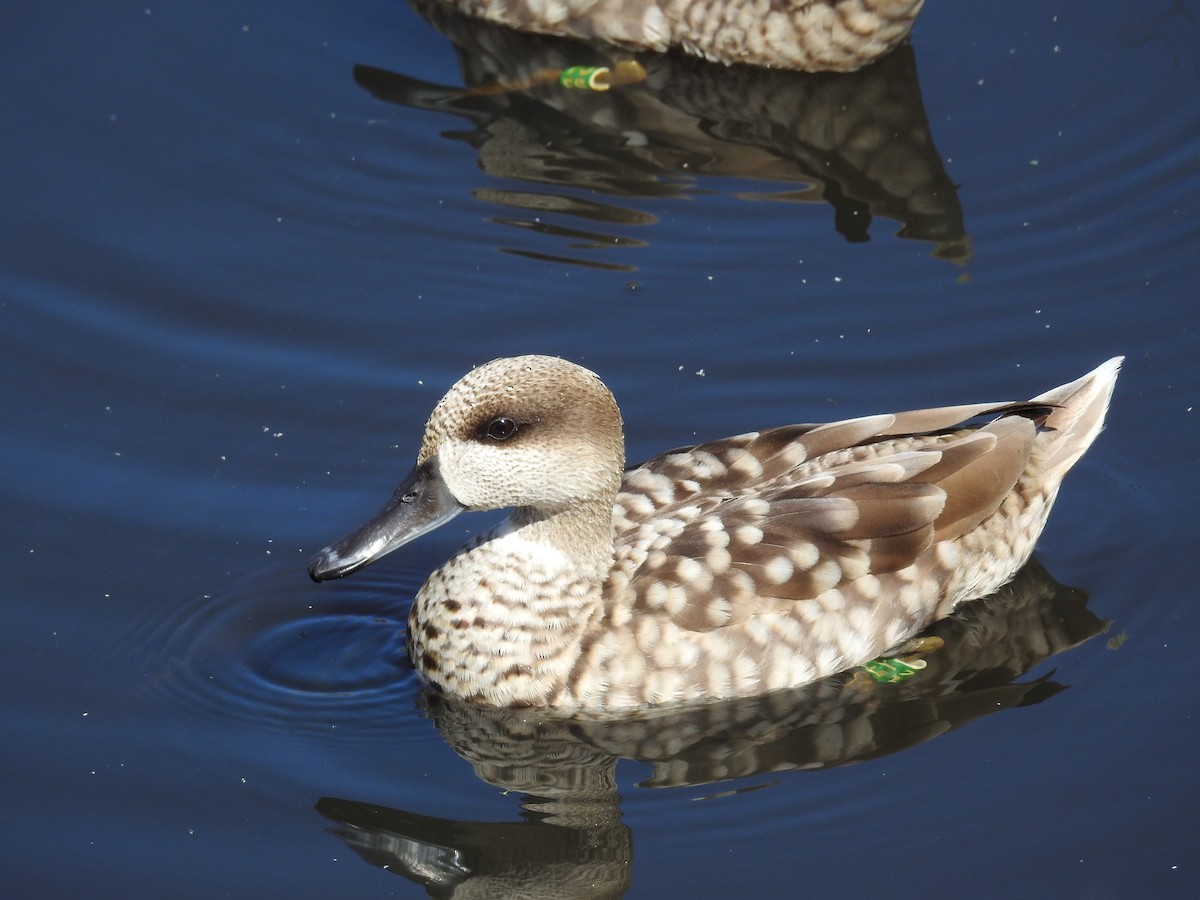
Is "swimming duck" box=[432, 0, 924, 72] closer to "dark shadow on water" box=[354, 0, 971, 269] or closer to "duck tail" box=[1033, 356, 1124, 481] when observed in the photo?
"dark shadow on water" box=[354, 0, 971, 269]

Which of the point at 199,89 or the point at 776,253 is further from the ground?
the point at 199,89

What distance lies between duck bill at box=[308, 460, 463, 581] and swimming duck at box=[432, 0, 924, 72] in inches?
179

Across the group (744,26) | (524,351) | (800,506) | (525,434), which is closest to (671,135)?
(744,26)

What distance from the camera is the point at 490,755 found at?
6676mm

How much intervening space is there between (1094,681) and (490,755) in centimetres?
218

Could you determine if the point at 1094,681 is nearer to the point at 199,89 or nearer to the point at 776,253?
the point at 776,253

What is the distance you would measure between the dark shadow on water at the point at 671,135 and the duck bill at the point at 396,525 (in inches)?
101

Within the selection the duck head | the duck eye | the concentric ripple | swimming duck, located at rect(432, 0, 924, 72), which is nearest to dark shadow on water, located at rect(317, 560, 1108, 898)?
the concentric ripple

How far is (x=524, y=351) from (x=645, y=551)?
1758 mm

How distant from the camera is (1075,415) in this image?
7.64m

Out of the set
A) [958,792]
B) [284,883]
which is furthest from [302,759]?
[958,792]

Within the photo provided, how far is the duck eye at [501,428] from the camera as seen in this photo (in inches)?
258

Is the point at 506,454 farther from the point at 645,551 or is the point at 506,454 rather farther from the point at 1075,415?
the point at 1075,415

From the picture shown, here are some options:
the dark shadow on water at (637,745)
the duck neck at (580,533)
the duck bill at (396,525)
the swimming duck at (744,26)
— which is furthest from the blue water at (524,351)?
the duck neck at (580,533)
